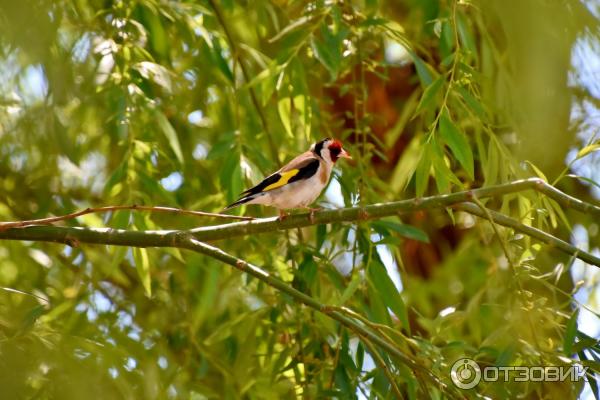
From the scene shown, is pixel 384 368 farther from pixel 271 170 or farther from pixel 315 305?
pixel 271 170

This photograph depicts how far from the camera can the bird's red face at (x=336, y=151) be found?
3.28 meters

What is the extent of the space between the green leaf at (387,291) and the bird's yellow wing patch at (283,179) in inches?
16.0

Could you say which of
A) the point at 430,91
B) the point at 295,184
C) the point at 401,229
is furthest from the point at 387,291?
the point at 430,91

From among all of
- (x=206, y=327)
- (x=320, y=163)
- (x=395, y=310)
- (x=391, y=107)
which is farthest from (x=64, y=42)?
(x=391, y=107)

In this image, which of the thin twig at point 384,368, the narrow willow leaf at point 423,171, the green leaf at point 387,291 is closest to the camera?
the narrow willow leaf at point 423,171

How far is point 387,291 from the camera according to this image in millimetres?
2893

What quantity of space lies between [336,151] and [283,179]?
319 mm

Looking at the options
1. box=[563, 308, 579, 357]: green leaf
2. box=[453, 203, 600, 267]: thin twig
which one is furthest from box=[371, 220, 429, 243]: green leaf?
box=[563, 308, 579, 357]: green leaf

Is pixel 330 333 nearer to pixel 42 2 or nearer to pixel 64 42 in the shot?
pixel 64 42

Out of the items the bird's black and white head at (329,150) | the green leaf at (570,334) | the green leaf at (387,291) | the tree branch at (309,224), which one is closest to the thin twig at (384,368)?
the green leaf at (387,291)

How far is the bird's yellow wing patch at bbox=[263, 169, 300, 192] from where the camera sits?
302 cm

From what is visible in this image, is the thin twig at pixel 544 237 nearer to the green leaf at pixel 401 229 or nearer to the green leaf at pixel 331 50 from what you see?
the green leaf at pixel 401 229

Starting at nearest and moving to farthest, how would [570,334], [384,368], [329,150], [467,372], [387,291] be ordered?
[570,334] → [384,368] → [467,372] → [387,291] → [329,150]

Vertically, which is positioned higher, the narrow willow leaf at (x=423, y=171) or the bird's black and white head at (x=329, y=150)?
the narrow willow leaf at (x=423, y=171)
